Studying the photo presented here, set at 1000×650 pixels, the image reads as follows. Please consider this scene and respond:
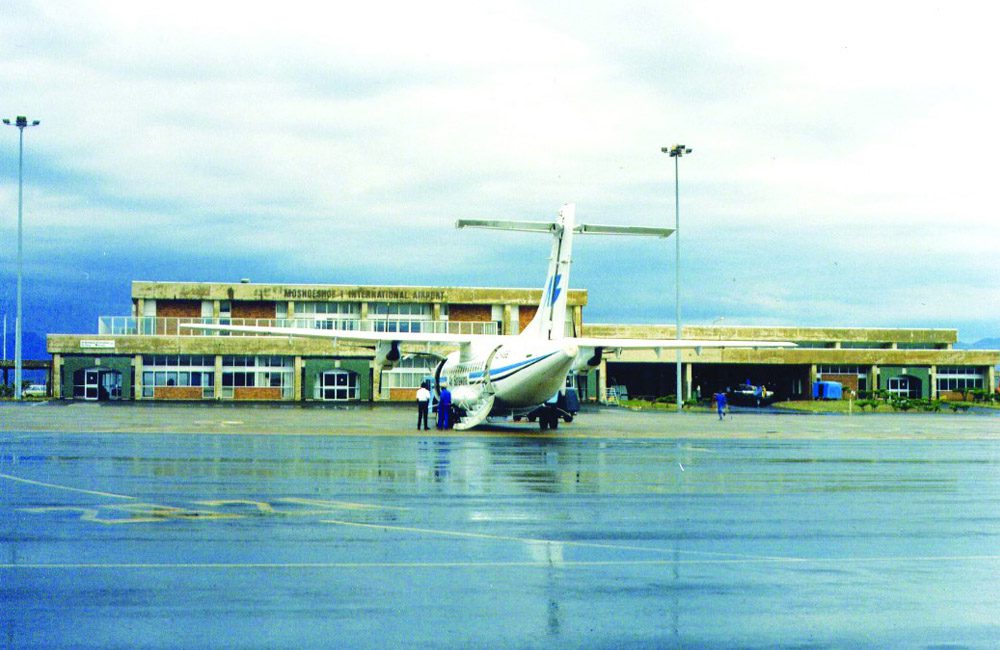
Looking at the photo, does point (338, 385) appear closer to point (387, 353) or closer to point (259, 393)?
point (259, 393)

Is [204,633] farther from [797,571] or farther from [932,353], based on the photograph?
[932,353]

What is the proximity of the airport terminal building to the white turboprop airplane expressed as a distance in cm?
3005

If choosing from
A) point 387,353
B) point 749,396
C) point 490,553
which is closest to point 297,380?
point 749,396

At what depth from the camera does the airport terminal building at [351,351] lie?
79938 millimetres

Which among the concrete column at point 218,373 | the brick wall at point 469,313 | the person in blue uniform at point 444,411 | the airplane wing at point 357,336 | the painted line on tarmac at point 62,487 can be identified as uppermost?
the brick wall at point 469,313

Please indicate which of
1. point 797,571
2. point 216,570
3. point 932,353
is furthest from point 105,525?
point 932,353

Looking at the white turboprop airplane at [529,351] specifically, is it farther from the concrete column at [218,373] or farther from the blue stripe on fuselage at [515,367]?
the concrete column at [218,373]

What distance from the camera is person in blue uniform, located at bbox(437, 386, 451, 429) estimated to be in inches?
1544

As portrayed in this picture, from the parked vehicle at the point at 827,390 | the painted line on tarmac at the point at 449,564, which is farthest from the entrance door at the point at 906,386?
A: the painted line on tarmac at the point at 449,564

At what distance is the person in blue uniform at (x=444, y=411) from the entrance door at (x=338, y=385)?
44226 mm

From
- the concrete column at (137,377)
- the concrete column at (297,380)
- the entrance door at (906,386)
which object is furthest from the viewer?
the entrance door at (906,386)

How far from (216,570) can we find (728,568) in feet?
17.0

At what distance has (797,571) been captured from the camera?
10.7 meters

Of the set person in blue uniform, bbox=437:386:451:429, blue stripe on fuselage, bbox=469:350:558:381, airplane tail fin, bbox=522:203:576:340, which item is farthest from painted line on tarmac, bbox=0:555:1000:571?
person in blue uniform, bbox=437:386:451:429
